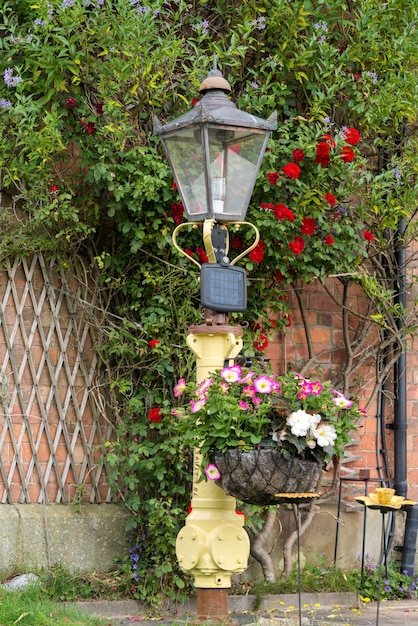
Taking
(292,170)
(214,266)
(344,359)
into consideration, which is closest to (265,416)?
(214,266)

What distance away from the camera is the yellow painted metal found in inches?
167

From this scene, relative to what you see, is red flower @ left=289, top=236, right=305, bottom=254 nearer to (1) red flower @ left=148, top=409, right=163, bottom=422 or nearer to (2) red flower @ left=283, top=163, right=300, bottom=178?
(2) red flower @ left=283, top=163, right=300, bottom=178

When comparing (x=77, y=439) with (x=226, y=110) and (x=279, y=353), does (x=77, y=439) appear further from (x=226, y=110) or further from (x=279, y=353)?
(x=226, y=110)

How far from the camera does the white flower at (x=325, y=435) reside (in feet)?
13.2

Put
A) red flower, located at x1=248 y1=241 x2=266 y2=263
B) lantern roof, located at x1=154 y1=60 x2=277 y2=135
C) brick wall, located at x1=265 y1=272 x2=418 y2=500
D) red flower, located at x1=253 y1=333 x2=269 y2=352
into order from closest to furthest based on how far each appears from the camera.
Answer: lantern roof, located at x1=154 y1=60 x2=277 y2=135, red flower, located at x1=248 y1=241 x2=266 y2=263, red flower, located at x1=253 y1=333 x2=269 y2=352, brick wall, located at x1=265 y1=272 x2=418 y2=500

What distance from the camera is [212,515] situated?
429 cm

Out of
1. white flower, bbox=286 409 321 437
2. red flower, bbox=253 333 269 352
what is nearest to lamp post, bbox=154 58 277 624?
white flower, bbox=286 409 321 437

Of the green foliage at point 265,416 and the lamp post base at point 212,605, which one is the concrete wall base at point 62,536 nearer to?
the lamp post base at point 212,605

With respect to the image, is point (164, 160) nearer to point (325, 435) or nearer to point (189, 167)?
point (189, 167)

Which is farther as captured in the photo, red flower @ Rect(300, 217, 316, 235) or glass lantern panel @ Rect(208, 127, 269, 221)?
red flower @ Rect(300, 217, 316, 235)

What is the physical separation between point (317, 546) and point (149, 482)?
150 cm

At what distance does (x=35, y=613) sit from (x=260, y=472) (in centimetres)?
142

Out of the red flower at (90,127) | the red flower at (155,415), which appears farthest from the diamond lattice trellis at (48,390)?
the red flower at (90,127)

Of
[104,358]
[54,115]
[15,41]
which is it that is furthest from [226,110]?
[104,358]
